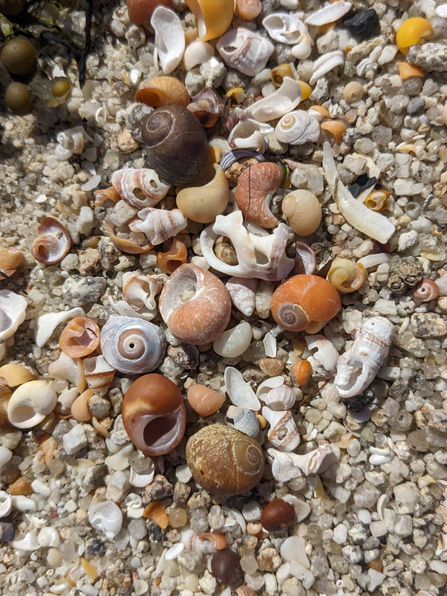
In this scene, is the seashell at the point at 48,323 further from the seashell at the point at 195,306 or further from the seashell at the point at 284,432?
the seashell at the point at 284,432

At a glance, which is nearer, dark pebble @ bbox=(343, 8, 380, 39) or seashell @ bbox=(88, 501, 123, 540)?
seashell @ bbox=(88, 501, 123, 540)

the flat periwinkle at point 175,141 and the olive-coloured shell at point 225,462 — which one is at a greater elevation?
the flat periwinkle at point 175,141

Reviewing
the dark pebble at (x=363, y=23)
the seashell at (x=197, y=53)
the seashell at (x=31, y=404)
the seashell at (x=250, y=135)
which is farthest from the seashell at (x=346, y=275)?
the seashell at (x=31, y=404)

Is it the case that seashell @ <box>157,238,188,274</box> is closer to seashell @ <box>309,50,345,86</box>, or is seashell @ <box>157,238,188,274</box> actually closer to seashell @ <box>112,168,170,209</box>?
seashell @ <box>112,168,170,209</box>

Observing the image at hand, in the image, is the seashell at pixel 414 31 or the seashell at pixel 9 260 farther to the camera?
the seashell at pixel 9 260

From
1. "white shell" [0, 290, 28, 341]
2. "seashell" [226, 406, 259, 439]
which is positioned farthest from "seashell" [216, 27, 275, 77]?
"seashell" [226, 406, 259, 439]

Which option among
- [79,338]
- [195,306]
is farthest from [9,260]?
[195,306]

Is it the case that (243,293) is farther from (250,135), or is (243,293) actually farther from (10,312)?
(10,312)
